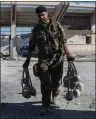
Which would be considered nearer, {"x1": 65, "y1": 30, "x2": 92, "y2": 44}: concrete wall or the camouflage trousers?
the camouflage trousers

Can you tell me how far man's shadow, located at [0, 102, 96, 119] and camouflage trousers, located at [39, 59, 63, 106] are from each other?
30 cm

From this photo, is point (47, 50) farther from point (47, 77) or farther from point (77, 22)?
point (77, 22)

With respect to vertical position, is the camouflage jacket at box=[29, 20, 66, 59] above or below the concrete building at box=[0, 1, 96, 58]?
below

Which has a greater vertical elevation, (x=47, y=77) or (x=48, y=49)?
(x=48, y=49)

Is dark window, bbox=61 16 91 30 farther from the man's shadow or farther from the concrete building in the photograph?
the man's shadow

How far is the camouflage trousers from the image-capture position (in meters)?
6.51

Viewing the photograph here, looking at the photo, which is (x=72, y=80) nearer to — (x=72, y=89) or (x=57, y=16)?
(x=72, y=89)

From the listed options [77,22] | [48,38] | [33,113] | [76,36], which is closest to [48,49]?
[48,38]

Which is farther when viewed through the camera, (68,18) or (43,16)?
(68,18)

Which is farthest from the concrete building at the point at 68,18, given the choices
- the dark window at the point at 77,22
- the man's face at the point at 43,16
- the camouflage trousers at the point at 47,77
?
the man's face at the point at 43,16

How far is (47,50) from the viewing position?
651 centimetres

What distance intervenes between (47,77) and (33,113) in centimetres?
75

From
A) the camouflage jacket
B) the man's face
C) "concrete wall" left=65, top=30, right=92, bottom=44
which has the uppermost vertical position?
"concrete wall" left=65, top=30, right=92, bottom=44

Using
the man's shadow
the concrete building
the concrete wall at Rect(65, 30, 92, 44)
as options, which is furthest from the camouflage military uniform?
the concrete wall at Rect(65, 30, 92, 44)
